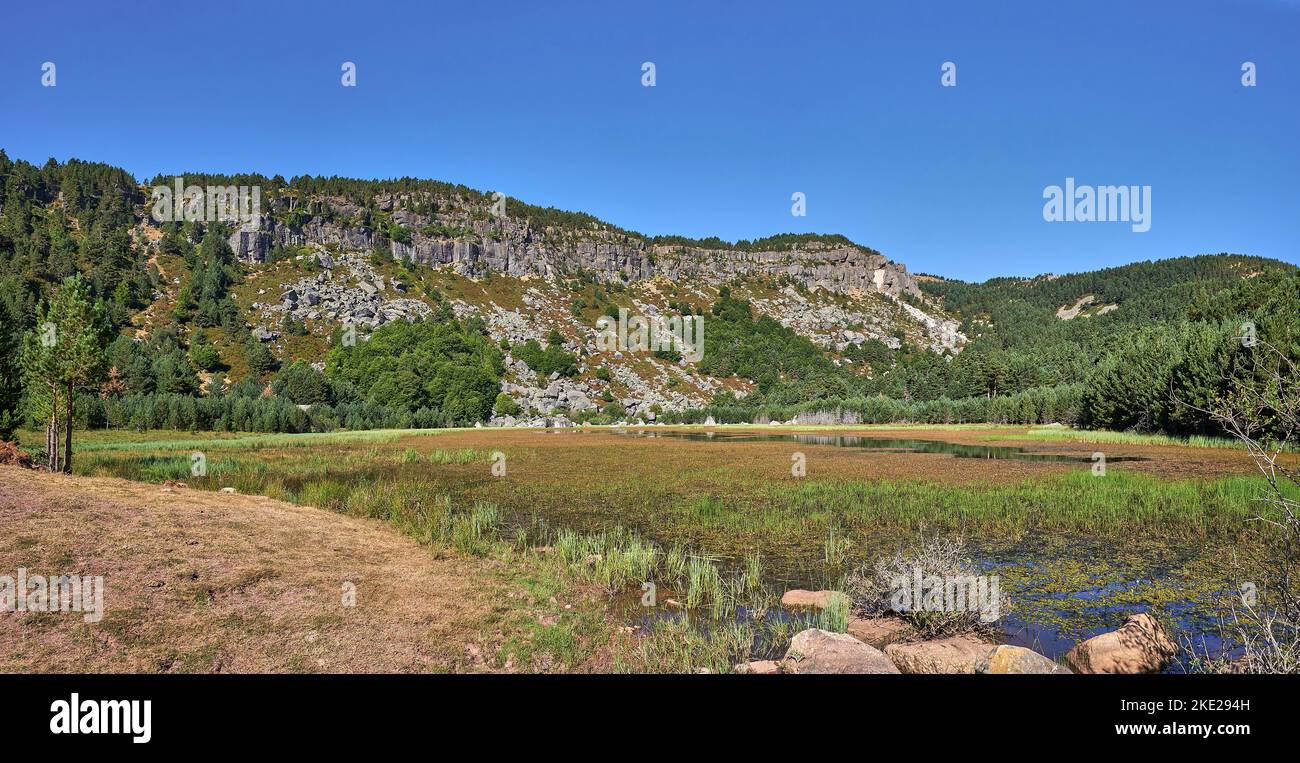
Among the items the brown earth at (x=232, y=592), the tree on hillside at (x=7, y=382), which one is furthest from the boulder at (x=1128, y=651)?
the tree on hillside at (x=7, y=382)

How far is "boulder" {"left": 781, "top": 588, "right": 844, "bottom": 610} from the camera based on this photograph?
10.1 m

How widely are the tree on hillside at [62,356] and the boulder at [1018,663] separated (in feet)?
103

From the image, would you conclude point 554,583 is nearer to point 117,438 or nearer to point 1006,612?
point 1006,612

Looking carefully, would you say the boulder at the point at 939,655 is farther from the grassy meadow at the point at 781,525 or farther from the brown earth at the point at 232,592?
the brown earth at the point at 232,592

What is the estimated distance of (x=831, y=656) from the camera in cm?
732

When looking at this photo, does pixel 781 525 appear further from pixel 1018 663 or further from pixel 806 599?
pixel 1018 663

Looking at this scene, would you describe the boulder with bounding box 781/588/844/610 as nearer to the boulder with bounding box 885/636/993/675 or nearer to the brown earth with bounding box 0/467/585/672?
the boulder with bounding box 885/636/993/675

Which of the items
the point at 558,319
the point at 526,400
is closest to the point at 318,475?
the point at 526,400

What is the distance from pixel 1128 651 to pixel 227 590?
43.2 feet

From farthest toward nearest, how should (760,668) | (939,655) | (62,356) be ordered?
(62,356) → (939,655) → (760,668)

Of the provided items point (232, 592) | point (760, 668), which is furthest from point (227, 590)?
point (760, 668)

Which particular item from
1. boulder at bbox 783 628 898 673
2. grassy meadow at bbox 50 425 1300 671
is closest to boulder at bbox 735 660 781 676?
boulder at bbox 783 628 898 673

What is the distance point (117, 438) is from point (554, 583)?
60018 millimetres
